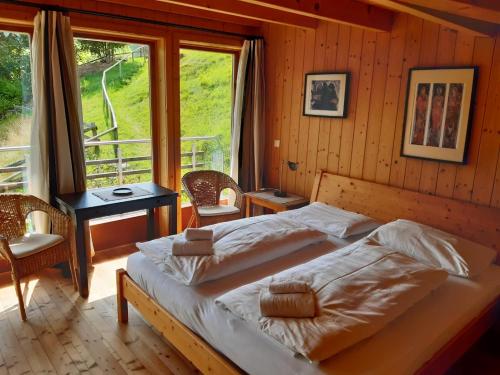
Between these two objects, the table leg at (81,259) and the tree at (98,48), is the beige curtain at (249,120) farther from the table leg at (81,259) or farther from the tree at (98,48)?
the table leg at (81,259)

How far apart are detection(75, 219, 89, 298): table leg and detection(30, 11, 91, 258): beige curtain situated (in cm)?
50

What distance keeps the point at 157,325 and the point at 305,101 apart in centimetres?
256

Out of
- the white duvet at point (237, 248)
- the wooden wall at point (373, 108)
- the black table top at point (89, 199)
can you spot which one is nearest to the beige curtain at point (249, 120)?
the wooden wall at point (373, 108)

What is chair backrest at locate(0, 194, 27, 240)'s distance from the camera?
3.02 meters

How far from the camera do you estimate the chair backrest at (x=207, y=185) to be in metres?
3.98

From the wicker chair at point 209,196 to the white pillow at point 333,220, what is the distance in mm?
714

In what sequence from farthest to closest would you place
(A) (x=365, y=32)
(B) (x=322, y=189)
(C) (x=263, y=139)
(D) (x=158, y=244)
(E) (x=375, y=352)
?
(C) (x=263, y=139) < (B) (x=322, y=189) < (A) (x=365, y=32) < (D) (x=158, y=244) < (E) (x=375, y=352)

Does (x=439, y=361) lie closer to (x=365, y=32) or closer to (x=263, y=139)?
(x=365, y=32)

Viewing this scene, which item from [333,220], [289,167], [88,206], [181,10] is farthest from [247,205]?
[181,10]

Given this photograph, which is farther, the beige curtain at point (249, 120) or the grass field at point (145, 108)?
the beige curtain at point (249, 120)

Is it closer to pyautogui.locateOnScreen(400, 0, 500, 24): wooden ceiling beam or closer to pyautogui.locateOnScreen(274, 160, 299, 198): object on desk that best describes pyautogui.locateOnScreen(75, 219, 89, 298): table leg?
pyautogui.locateOnScreen(274, 160, 299, 198): object on desk

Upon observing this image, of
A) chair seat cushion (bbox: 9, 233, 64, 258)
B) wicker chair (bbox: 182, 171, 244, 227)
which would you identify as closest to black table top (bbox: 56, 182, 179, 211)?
chair seat cushion (bbox: 9, 233, 64, 258)

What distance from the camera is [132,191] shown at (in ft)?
11.3

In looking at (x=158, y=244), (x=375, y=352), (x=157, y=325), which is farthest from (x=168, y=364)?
(x=375, y=352)
